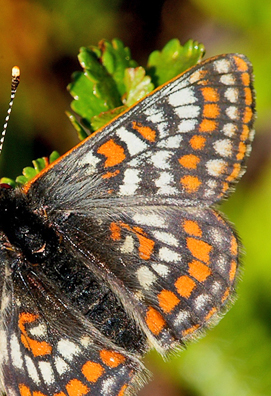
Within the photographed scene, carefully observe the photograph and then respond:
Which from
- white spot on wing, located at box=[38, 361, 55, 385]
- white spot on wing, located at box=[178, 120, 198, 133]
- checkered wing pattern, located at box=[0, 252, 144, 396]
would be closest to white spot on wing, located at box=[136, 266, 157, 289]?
checkered wing pattern, located at box=[0, 252, 144, 396]

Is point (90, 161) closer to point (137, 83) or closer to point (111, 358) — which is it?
point (137, 83)

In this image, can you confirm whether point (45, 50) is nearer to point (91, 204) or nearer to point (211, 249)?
point (91, 204)

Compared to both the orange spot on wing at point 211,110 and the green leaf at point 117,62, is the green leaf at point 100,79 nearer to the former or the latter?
the green leaf at point 117,62

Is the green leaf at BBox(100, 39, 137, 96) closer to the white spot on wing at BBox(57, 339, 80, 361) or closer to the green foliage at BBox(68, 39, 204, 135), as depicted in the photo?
the green foliage at BBox(68, 39, 204, 135)

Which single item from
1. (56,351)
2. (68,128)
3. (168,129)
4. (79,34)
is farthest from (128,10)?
(56,351)

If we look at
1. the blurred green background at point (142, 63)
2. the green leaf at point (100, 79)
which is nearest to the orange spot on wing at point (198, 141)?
the green leaf at point (100, 79)

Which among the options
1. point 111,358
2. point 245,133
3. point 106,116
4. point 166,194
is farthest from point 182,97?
point 111,358

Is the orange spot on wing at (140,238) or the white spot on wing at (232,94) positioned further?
the orange spot on wing at (140,238)
